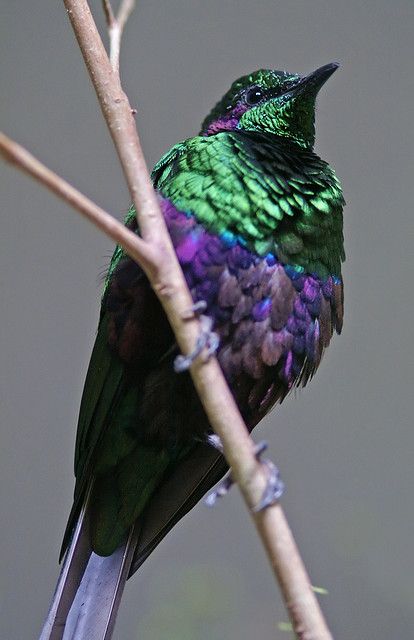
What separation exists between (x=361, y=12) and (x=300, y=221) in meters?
1.55

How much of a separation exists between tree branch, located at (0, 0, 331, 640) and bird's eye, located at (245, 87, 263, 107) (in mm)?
626

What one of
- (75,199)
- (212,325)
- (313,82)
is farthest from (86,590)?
(313,82)

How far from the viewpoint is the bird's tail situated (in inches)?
58.4

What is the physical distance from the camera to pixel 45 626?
4.87 ft

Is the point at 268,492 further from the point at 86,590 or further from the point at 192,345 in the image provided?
the point at 86,590

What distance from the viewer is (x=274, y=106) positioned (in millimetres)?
1649

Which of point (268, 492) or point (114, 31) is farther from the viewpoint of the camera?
point (114, 31)

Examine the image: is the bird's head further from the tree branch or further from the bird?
the tree branch

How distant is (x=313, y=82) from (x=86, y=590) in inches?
38.1

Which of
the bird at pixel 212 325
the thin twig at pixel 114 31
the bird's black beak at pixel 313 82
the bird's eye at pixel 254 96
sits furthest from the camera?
the bird's eye at pixel 254 96

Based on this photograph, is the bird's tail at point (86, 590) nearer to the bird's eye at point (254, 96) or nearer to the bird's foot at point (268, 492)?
the bird's foot at point (268, 492)

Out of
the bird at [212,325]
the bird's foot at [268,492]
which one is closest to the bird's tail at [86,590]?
the bird at [212,325]

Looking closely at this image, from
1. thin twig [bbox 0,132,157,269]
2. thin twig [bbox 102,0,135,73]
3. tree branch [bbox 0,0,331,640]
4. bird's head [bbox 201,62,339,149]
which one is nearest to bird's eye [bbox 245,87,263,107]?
bird's head [bbox 201,62,339,149]

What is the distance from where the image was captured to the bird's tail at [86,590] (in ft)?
4.87
